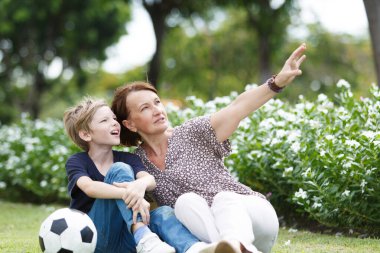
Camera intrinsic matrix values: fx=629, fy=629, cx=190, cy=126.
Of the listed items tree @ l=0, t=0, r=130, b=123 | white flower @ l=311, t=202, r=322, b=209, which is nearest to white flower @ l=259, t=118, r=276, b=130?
white flower @ l=311, t=202, r=322, b=209

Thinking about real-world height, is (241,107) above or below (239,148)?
above

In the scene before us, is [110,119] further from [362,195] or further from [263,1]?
[263,1]

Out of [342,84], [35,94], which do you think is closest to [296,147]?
Result: [342,84]

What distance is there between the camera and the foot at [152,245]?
324 centimetres

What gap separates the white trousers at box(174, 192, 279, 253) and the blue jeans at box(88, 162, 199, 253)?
0.08 m

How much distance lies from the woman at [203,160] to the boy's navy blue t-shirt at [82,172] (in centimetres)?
12

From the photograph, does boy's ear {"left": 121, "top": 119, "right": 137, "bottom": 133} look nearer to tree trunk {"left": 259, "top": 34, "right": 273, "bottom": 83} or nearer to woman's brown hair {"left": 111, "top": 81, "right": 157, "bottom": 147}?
woman's brown hair {"left": 111, "top": 81, "right": 157, "bottom": 147}

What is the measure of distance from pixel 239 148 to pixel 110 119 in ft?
7.23

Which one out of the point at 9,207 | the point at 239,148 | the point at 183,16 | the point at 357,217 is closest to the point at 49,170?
the point at 9,207

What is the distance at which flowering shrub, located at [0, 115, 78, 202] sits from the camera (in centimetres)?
771

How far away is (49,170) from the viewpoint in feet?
25.7

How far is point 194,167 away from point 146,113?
46 centimetres

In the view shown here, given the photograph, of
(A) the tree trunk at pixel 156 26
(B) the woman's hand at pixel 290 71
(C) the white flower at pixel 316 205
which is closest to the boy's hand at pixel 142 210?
(B) the woman's hand at pixel 290 71

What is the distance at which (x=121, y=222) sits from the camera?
358 centimetres
